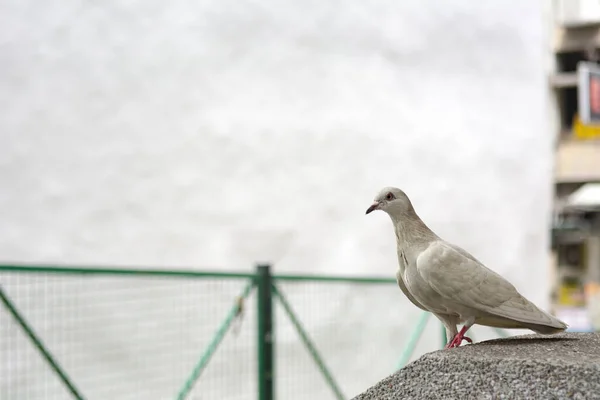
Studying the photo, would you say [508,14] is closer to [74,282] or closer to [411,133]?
[411,133]

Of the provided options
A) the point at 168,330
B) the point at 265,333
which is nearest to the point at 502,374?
the point at 265,333

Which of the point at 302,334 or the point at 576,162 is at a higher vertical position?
the point at 576,162

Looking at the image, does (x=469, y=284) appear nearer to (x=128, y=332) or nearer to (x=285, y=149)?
(x=128, y=332)

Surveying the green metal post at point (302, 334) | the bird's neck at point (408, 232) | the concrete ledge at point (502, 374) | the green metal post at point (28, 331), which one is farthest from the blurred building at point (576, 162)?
the bird's neck at point (408, 232)

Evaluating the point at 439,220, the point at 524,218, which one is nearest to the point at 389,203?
the point at 439,220

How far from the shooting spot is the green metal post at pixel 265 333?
10.0 feet

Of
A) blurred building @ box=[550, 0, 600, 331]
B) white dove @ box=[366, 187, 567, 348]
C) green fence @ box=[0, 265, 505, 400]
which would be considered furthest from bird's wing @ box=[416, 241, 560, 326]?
blurred building @ box=[550, 0, 600, 331]

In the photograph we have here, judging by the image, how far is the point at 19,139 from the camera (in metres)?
4.79

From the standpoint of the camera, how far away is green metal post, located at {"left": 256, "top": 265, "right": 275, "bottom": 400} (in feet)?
10.0

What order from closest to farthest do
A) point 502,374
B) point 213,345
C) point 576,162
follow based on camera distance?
point 502,374 → point 213,345 → point 576,162

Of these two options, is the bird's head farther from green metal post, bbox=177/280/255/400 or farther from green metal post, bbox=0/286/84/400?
green metal post, bbox=177/280/255/400

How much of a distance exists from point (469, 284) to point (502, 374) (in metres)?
0.18

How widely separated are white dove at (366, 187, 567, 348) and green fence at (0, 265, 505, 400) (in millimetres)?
1307

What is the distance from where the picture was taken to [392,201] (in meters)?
1.54
